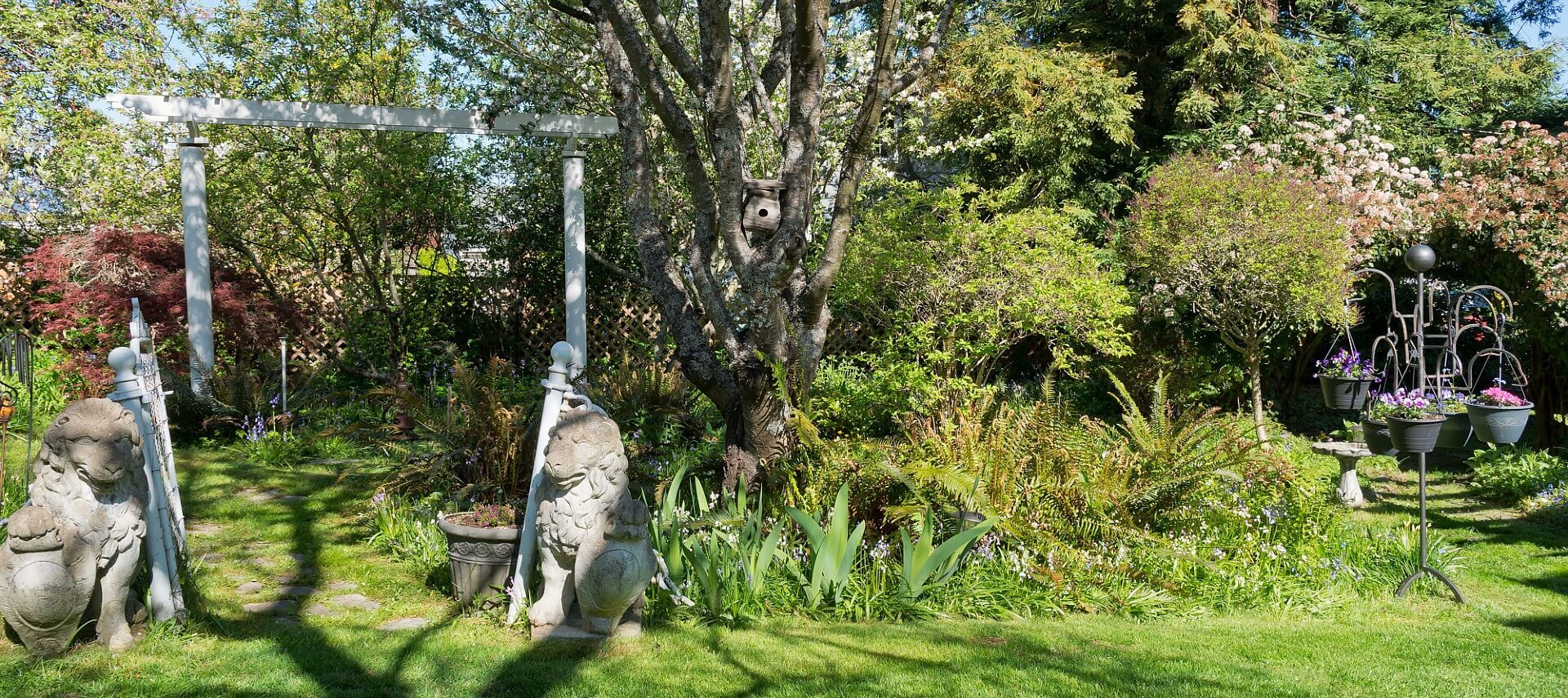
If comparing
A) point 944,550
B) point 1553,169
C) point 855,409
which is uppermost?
point 1553,169

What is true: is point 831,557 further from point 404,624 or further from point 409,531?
point 409,531

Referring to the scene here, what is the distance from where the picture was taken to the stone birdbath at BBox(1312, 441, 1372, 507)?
7012 mm

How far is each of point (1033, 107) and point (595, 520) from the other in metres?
8.70

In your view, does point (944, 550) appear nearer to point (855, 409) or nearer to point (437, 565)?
point (855, 409)

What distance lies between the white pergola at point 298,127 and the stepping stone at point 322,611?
3.40 meters

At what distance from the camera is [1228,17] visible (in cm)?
1055

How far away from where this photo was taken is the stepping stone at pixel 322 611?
4062mm

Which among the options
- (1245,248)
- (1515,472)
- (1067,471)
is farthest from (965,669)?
(1515,472)

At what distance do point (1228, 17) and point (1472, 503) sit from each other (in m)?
5.76

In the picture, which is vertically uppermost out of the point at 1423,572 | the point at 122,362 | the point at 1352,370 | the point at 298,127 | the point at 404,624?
the point at 298,127

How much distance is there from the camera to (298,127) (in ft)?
25.5

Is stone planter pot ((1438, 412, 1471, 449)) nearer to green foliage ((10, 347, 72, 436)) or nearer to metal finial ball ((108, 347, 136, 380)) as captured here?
metal finial ball ((108, 347, 136, 380))

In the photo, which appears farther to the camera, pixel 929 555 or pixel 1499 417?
pixel 1499 417

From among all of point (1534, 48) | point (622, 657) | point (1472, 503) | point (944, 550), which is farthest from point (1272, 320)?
point (1534, 48)
